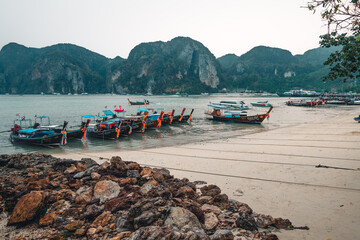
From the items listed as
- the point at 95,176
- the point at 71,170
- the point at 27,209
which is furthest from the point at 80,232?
the point at 71,170

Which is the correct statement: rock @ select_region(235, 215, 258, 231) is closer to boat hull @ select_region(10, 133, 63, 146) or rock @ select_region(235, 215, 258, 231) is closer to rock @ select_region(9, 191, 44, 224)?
rock @ select_region(9, 191, 44, 224)

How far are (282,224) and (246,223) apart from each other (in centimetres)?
116

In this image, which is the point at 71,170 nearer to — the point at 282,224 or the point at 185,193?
the point at 185,193

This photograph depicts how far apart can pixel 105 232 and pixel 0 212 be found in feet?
13.2

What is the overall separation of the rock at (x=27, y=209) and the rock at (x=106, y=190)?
1.59 metres

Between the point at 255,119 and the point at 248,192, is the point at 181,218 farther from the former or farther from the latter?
the point at 255,119

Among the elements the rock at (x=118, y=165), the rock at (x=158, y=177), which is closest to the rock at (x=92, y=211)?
the rock at (x=158, y=177)

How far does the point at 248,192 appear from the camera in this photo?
861 cm

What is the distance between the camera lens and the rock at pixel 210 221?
221 inches

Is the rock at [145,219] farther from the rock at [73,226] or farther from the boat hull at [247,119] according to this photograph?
the boat hull at [247,119]

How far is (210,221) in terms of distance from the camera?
19.0 ft

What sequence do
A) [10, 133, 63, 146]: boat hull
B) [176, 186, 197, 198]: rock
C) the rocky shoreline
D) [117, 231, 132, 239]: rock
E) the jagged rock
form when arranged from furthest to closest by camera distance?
[10, 133, 63, 146]: boat hull → [176, 186, 197, 198]: rock → the jagged rock → the rocky shoreline → [117, 231, 132, 239]: rock

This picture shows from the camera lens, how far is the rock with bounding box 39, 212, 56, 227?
5.93 m

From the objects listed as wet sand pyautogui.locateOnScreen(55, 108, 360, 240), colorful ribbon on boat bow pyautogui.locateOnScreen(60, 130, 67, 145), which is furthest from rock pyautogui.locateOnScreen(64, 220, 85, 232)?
colorful ribbon on boat bow pyautogui.locateOnScreen(60, 130, 67, 145)
